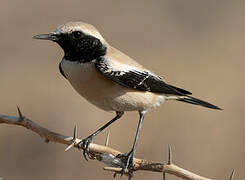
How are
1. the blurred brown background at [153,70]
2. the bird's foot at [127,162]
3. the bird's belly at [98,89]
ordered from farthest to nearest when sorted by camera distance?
the blurred brown background at [153,70], the bird's belly at [98,89], the bird's foot at [127,162]

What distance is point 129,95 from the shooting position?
5031 millimetres

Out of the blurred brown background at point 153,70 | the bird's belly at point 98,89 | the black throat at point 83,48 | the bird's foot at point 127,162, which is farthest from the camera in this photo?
the blurred brown background at point 153,70

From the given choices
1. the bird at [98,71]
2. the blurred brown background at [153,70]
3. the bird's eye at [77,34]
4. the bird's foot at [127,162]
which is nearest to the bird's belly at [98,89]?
the bird at [98,71]

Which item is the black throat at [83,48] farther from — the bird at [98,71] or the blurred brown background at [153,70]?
the blurred brown background at [153,70]

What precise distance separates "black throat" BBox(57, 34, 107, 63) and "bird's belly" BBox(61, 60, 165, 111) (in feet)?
0.23

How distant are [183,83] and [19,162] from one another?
349 centimetres

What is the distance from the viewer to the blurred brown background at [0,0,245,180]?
8.67 metres

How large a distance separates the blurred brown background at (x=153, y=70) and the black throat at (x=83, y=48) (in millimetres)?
3772

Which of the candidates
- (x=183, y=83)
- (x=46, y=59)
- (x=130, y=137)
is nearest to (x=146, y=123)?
(x=130, y=137)

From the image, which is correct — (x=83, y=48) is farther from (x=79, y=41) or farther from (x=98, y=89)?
(x=98, y=89)

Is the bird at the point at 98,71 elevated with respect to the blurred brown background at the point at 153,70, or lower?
elevated

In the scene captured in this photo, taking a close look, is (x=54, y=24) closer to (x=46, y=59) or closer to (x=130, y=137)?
(x=46, y=59)

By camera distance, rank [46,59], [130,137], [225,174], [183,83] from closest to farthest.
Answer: [225,174] < [130,137] < [183,83] < [46,59]

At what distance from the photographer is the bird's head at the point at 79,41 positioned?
4.89m
